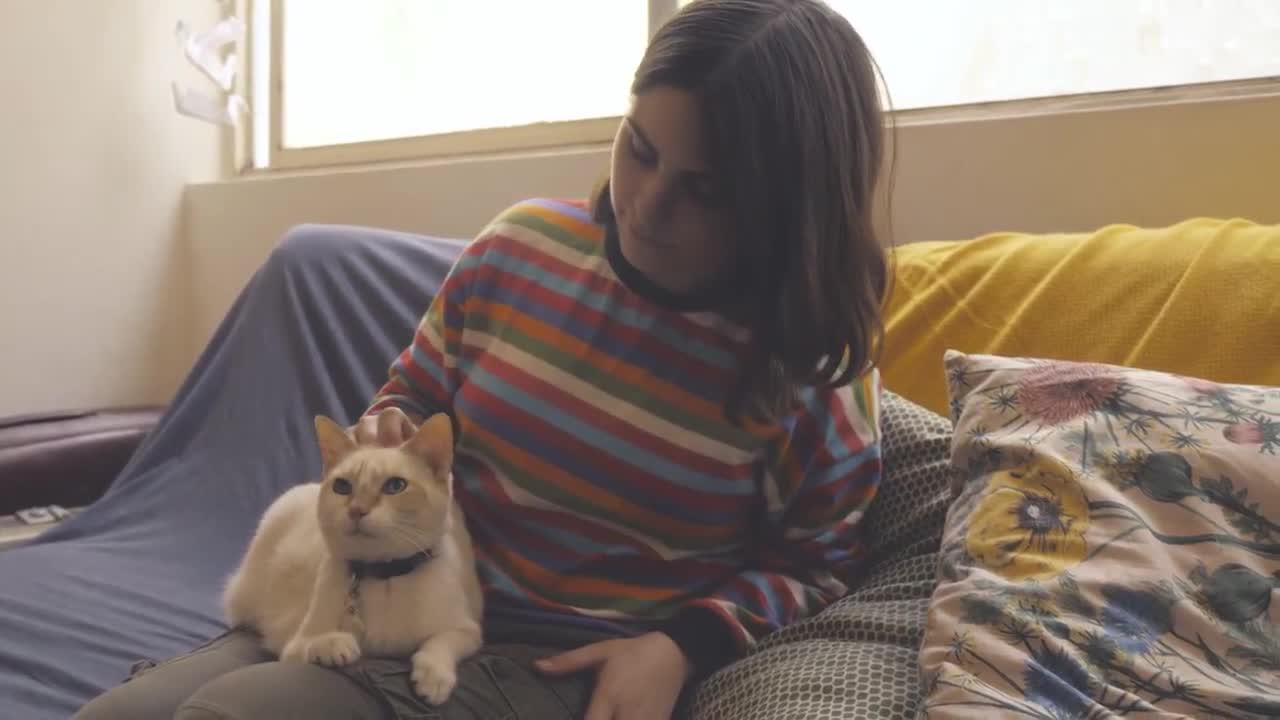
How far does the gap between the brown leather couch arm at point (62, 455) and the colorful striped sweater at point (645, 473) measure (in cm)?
105

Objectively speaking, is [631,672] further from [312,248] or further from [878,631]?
[312,248]

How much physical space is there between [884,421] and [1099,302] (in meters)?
0.26

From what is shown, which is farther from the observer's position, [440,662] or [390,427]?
[390,427]

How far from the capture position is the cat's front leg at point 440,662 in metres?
0.75

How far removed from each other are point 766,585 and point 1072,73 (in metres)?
0.97

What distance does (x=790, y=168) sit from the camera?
837mm

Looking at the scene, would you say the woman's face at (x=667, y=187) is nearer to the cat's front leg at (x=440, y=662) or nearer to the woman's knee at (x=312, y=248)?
the cat's front leg at (x=440, y=662)

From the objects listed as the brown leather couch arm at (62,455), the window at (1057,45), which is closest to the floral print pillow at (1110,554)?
the window at (1057,45)

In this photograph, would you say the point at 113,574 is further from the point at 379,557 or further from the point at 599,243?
the point at 599,243

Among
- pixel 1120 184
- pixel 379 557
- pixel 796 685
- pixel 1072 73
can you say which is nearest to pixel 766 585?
pixel 796 685

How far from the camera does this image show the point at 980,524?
2.62 feet

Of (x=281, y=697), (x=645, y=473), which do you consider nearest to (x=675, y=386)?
Answer: (x=645, y=473)

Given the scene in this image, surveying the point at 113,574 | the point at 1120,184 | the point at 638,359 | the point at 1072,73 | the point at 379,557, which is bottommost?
the point at 113,574

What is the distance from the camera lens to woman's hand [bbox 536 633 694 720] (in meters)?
0.83
